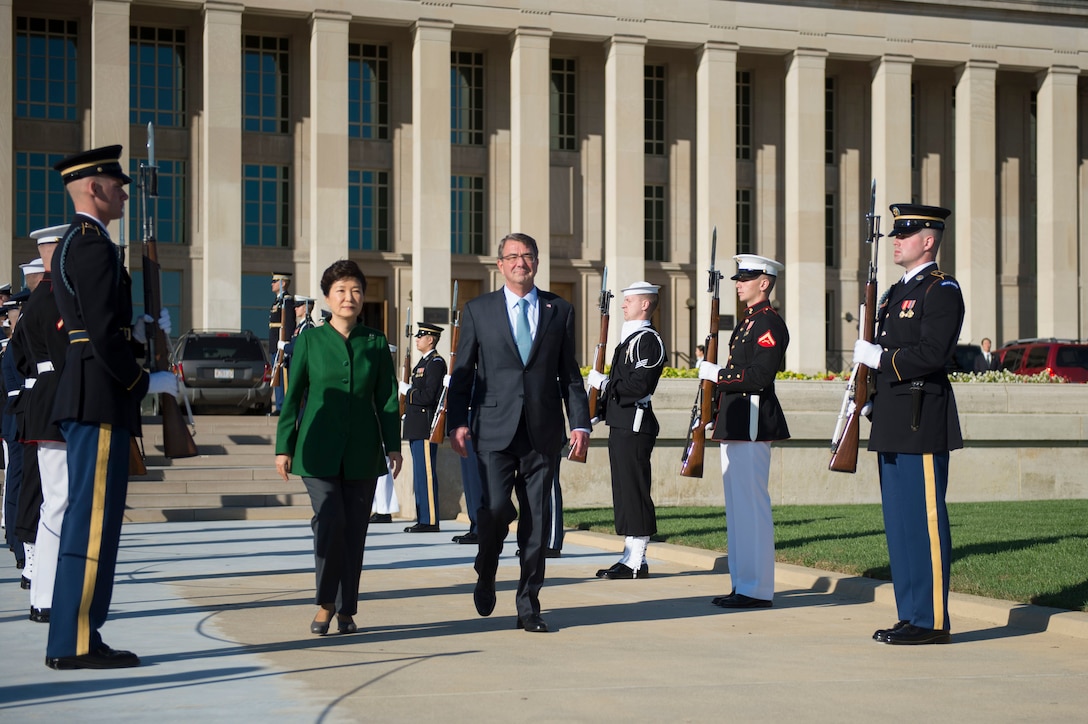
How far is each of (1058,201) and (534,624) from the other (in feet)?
145

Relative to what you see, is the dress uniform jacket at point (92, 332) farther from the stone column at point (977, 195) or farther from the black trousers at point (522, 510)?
the stone column at point (977, 195)

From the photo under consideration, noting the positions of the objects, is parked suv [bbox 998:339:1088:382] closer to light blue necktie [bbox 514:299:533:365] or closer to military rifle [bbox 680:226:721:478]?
military rifle [bbox 680:226:721:478]

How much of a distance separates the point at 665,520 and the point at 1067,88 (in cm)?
3851

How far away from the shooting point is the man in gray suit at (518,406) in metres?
8.05

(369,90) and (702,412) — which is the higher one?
(369,90)

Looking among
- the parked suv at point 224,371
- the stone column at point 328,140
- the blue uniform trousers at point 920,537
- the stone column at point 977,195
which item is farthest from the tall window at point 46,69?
the blue uniform trousers at point 920,537

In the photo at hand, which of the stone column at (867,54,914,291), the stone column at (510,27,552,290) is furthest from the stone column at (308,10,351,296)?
the stone column at (867,54,914,291)

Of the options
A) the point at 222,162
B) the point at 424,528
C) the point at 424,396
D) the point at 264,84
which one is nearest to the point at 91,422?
the point at 424,396

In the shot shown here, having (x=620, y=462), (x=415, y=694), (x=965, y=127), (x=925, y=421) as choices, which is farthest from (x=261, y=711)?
(x=965, y=127)

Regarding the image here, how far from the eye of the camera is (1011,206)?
50.6 meters

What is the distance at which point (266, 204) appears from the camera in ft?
144

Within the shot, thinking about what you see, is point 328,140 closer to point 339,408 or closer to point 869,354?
point 339,408

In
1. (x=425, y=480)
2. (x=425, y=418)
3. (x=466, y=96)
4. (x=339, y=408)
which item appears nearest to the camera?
(x=339, y=408)

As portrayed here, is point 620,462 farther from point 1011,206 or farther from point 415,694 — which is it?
point 1011,206
